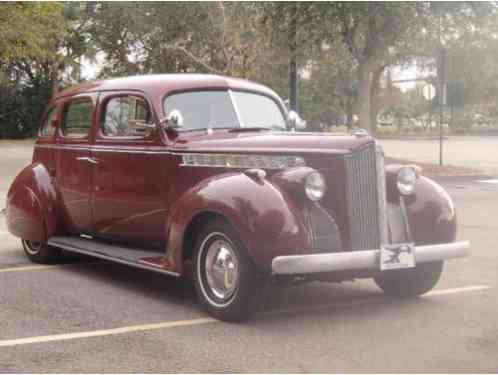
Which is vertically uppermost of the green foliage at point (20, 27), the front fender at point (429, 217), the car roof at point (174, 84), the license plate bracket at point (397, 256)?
the green foliage at point (20, 27)

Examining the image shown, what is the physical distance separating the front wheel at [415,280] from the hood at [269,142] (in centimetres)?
127

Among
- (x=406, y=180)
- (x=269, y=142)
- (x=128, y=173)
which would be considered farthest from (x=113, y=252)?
(x=406, y=180)

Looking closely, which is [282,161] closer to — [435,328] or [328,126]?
[435,328]

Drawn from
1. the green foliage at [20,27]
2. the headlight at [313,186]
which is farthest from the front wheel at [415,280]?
the green foliage at [20,27]

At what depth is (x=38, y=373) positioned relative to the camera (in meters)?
4.58

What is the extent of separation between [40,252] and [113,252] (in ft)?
5.21

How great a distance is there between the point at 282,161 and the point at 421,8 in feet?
57.7

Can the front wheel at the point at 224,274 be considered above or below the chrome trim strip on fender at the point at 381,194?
below

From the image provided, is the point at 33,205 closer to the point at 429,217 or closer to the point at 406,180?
the point at 406,180

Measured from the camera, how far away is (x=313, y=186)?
569cm

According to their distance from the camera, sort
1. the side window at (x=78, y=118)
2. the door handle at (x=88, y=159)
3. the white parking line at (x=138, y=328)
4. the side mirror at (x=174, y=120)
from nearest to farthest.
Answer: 1. the white parking line at (x=138, y=328)
2. the side mirror at (x=174, y=120)
3. the door handle at (x=88, y=159)
4. the side window at (x=78, y=118)

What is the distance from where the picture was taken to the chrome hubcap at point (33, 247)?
8398 mm

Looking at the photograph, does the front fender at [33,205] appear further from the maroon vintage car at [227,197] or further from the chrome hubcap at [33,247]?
the chrome hubcap at [33,247]

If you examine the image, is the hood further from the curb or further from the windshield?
the curb
